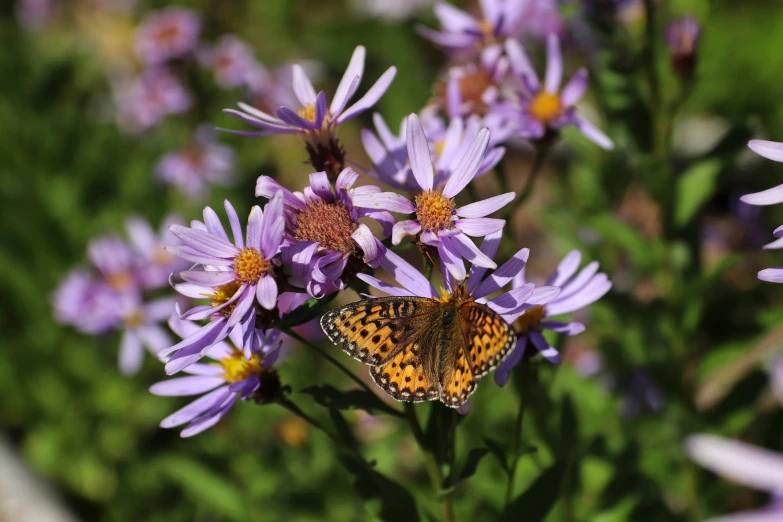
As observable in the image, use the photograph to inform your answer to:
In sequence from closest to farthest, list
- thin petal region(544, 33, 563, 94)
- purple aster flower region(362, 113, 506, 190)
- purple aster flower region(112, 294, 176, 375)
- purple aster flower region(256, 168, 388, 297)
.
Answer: purple aster flower region(256, 168, 388, 297), purple aster flower region(362, 113, 506, 190), thin petal region(544, 33, 563, 94), purple aster flower region(112, 294, 176, 375)

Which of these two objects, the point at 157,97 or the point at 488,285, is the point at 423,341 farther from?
the point at 157,97

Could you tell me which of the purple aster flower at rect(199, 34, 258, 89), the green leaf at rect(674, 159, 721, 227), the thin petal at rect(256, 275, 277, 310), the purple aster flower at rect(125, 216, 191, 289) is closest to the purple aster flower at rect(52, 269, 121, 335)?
the purple aster flower at rect(125, 216, 191, 289)

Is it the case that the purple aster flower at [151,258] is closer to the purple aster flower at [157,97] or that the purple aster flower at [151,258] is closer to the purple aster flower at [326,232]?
the purple aster flower at [157,97]

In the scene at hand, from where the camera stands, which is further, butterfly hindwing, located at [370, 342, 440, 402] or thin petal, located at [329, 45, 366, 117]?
thin petal, located at [329, 45, 366, 117]

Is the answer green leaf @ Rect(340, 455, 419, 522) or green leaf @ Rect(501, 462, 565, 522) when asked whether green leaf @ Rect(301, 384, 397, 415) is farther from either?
green leaf @ Rect(501, 462, 565, 522)

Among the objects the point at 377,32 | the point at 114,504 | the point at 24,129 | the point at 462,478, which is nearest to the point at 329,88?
the point at 377,32

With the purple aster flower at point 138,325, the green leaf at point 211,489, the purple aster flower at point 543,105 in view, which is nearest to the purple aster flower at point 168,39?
the purple aster flower at point 138,325

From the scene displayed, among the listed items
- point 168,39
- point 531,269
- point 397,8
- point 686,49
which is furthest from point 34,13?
point 686,49
